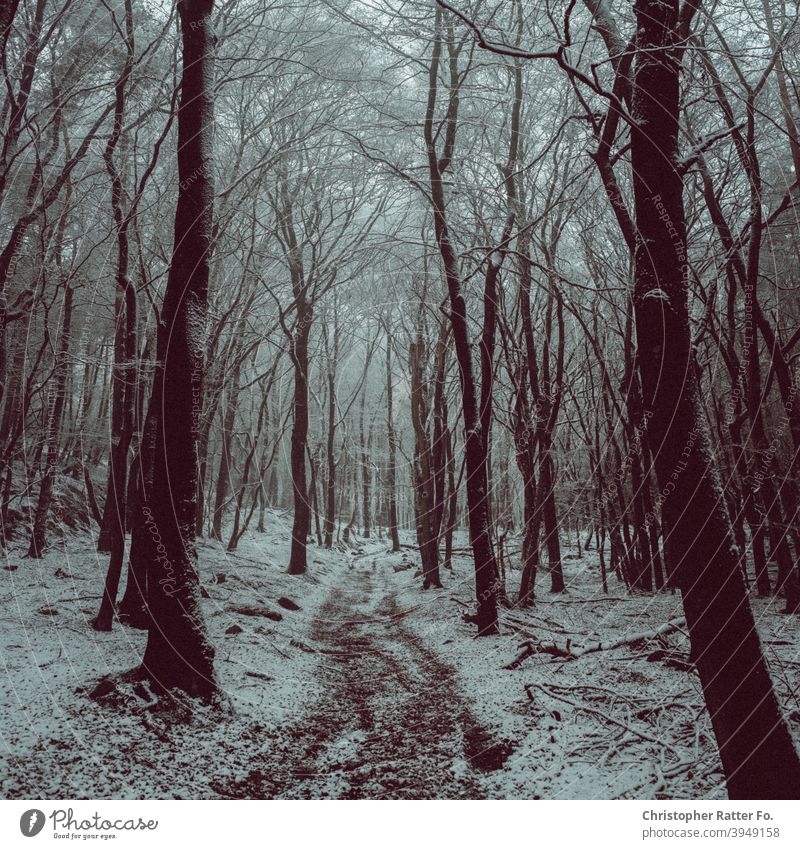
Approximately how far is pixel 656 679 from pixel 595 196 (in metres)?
5.91

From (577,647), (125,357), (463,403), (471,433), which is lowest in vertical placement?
(577,647)

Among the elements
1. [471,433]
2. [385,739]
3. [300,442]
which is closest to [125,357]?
[471,433]

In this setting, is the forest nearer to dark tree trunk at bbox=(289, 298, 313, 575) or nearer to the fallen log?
the fallen log

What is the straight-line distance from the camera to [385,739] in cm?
348

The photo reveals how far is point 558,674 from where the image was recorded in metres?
4.58

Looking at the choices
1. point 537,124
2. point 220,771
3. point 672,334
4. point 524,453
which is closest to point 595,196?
point 537,124

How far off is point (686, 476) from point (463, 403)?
15.5ft

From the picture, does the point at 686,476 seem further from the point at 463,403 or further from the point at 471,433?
the point at 471,433

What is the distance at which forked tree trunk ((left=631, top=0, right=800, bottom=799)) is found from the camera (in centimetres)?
259

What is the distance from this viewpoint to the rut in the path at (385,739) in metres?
2.92

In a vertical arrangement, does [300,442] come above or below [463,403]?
below

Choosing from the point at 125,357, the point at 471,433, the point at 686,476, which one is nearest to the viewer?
the point at 686,476

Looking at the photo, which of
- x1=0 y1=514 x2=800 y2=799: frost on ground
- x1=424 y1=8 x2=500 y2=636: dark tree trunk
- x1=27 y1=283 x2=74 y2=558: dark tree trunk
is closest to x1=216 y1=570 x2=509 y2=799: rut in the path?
x1=0 y1=514 x2=800 y2=799: frost on ground
